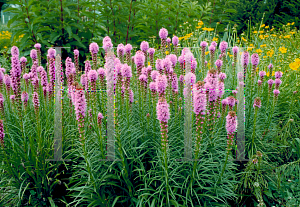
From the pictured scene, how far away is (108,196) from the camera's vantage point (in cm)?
233

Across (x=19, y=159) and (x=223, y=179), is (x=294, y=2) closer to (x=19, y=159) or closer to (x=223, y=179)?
(x=223, y=179)

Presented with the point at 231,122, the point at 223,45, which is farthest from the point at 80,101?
the point at 223,45

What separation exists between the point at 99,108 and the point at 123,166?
49.0 inches

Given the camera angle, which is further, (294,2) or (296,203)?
(294,2)

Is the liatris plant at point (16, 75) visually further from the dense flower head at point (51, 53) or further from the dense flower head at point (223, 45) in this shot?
the dense flower head at point (223, 45)

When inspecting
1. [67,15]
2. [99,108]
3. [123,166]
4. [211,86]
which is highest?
[67,15]

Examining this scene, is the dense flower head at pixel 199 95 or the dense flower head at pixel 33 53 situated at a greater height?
the dense flower head at pixel 33 53

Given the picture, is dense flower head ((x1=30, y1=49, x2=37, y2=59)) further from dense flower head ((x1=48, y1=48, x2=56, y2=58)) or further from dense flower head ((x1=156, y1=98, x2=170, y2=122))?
dense flower head ((x1=156, y1=98, x2=170, y2=122))

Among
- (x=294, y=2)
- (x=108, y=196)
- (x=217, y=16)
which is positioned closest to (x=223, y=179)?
(x=108, y=196)

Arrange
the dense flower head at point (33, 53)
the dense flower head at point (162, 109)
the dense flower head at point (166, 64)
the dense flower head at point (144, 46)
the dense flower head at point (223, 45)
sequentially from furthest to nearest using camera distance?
the dense flower head at point (223, 45)
the dense flower head at point (33, 53)
the dense flower head at point (144, 46)
the dense flower head at point (166, 64)
the dense flower head at point (162, 109)

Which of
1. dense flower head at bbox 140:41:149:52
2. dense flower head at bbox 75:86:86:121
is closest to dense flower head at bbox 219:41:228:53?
dense flower head at bbox 140:41:149:52

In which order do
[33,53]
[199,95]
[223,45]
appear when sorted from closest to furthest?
[199,95] < [33,53] < [223,45]

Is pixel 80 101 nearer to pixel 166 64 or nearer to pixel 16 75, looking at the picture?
pixel 166 64

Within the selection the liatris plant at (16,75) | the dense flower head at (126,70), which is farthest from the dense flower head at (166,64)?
the liatris plant at (16,75)
